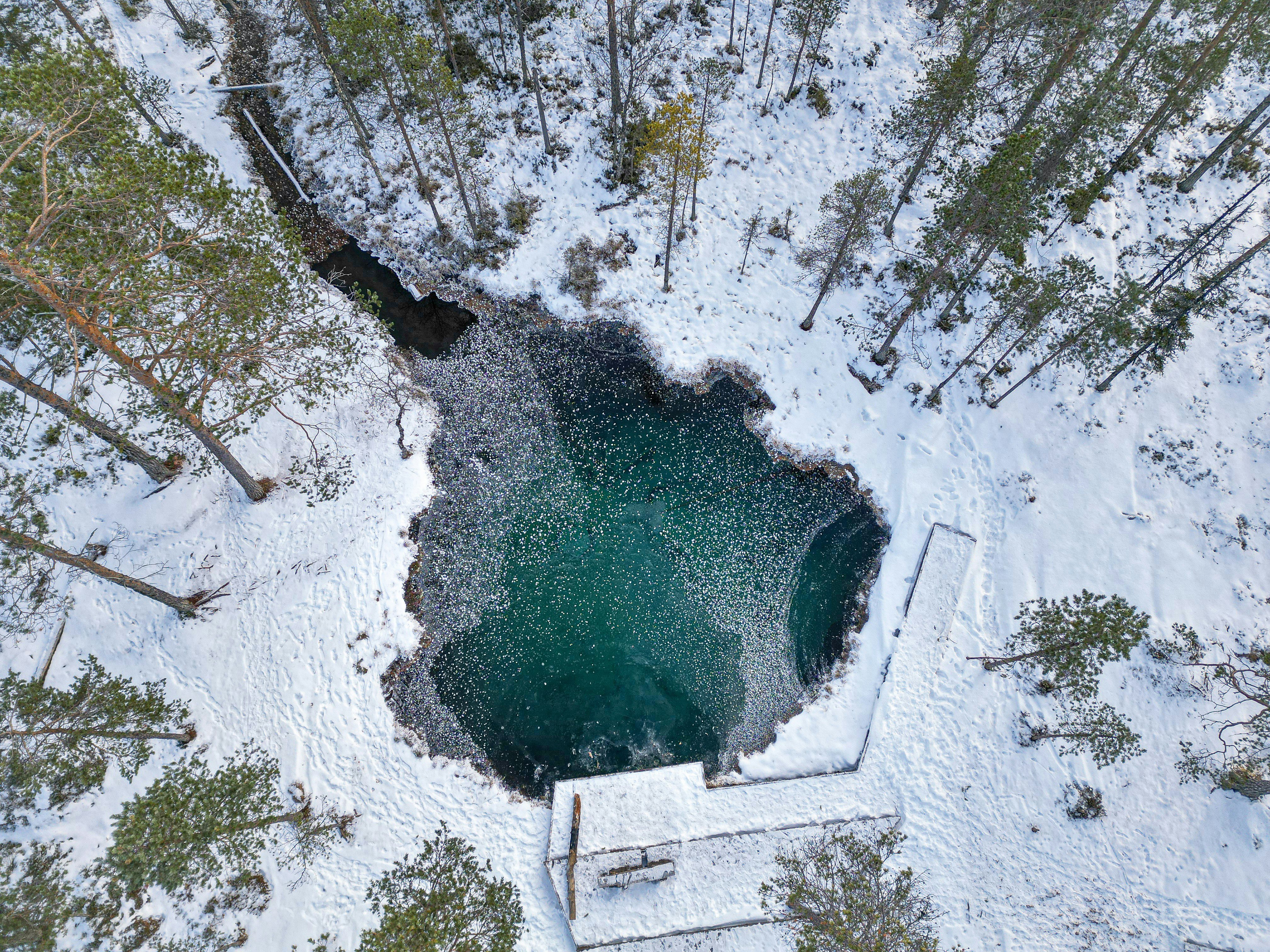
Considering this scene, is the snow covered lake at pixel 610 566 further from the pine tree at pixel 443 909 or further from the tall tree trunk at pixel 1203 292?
the tall tree trunk at pixel 1203 292

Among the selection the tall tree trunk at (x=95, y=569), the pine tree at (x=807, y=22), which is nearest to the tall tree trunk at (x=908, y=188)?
the pine tree at (x=807, y=22)

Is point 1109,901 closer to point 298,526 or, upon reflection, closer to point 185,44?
point 298,526

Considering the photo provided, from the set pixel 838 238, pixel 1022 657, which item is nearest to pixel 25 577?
pixel 1022 657

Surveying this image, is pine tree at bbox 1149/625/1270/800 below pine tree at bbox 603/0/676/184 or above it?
below

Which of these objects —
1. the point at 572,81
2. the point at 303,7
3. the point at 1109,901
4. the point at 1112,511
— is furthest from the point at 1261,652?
the point at 303,7

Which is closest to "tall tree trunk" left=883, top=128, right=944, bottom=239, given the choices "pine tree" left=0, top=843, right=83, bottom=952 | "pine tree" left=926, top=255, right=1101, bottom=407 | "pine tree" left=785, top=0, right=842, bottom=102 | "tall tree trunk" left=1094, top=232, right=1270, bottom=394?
"pine tree" left=926, top=255, right=1101, bottom=407

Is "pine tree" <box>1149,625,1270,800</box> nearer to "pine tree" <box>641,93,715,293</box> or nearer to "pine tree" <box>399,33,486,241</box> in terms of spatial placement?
"pine tree" <box>641,93,715,293</box>
